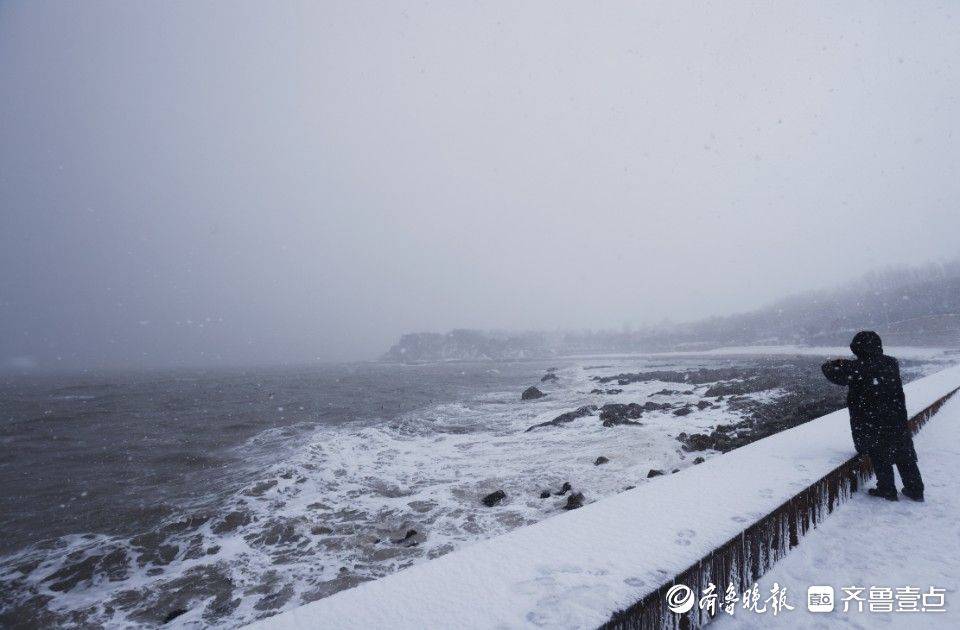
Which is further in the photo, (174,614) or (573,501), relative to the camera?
(573,501)

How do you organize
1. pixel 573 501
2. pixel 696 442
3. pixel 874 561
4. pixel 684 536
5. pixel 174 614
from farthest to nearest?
pixel 696 442, pixel 573 501, pixel 174 614, pixel 874 561, pixel 684 536

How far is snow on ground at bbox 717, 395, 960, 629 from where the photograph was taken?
2.31m

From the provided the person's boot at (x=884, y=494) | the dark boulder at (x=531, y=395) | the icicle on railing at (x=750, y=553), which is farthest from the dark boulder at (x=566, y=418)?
the icicle on railing at (x=750, y=553)

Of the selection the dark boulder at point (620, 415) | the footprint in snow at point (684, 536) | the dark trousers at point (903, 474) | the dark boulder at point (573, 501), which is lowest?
the dark boulder at point (620, 415)

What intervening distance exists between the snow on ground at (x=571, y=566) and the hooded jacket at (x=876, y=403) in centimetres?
55

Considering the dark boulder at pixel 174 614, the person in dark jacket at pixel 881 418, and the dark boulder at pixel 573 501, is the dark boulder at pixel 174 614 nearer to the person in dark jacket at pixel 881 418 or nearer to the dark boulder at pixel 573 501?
the dark boulder at pixel 573 501

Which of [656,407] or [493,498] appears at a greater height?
[493,498]

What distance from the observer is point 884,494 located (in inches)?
156

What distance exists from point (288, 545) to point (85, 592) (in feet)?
8.96

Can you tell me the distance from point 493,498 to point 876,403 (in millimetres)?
6100

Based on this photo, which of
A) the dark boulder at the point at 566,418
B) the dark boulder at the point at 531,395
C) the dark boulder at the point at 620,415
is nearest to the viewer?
the dark boulder at the point at 620,415

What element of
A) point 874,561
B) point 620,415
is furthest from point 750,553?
point 620,415

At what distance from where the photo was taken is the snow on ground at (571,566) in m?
1.89

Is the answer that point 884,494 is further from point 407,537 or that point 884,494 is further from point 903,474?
point 407,537
